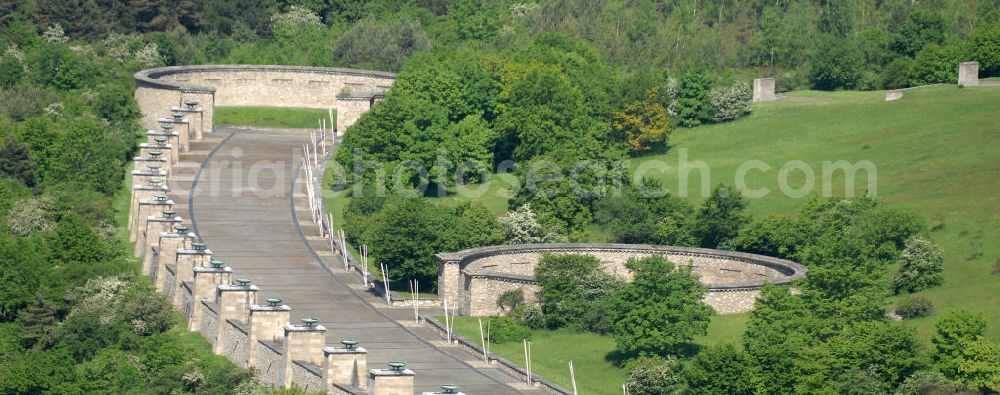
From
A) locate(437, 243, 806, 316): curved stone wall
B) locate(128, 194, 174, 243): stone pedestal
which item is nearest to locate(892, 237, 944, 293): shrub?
locate(437, 243, 806, 316): curved stone wall

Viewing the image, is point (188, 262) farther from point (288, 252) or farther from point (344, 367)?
point (344, 367)

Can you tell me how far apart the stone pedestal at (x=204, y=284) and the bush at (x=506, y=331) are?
12381 mm

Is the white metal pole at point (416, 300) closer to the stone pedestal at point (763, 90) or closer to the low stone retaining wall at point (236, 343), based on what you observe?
the low stone retaining wall at point (236, 343)

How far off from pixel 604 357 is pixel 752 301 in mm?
10604

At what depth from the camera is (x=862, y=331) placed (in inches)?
4250

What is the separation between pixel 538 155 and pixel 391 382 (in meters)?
48.5

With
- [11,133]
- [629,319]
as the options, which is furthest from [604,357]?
[11,133]

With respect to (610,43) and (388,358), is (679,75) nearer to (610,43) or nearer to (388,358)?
(610,43)

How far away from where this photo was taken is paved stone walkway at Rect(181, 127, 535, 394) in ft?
362

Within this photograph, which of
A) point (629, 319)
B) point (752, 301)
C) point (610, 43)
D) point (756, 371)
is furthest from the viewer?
point (610, 43)

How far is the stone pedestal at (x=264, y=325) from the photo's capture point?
10825cm

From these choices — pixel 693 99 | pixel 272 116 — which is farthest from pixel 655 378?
pixel 272 116

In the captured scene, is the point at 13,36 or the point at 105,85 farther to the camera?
the point at 13,36

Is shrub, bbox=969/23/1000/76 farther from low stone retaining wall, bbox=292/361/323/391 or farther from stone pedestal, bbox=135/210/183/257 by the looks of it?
low stone retaining wall, bbox=292/361/323/391
